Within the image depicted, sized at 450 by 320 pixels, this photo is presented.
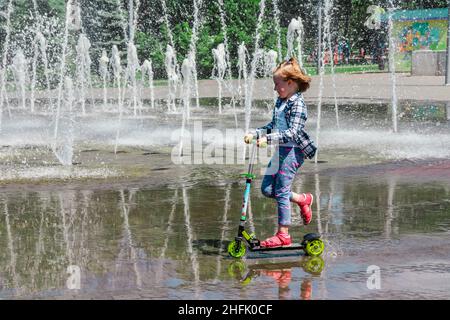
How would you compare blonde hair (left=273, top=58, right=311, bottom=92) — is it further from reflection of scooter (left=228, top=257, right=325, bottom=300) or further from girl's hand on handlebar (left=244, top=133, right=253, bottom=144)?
reflection of scooter (left=228, top=257, right=325, bottom=300)

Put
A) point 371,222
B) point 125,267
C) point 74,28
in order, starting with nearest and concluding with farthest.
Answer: point 125,267
point 371,222
point 74,28

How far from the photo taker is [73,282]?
5.50 m

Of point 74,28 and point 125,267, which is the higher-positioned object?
point 74,28

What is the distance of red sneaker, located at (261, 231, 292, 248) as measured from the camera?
6.31 m

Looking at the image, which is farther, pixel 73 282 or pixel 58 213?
pixel 58 213

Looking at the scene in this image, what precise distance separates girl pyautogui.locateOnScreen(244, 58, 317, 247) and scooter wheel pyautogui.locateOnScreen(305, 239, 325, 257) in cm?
23

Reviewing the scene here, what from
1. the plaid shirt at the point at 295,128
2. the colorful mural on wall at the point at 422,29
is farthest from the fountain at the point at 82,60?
the colorful mural on wall at the point at 422,29

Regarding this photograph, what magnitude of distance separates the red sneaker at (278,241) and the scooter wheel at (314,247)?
22 cm

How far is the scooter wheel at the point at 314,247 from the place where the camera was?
6.20 m

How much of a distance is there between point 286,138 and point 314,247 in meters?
0.83

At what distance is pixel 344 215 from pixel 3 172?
4.99 m

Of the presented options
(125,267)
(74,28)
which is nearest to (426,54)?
(74,28)

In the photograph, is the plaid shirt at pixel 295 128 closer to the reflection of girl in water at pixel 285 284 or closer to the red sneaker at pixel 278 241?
the red sneaker at pixel 278 241
